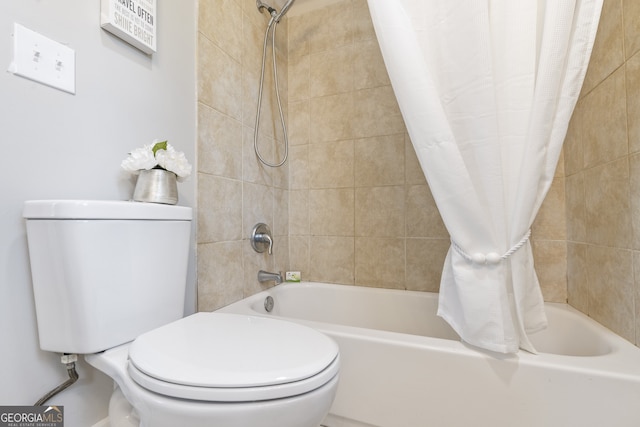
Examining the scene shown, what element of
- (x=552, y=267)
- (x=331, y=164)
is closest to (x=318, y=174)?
(x=331, y=164)

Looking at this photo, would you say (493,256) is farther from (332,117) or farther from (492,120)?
(332,117)

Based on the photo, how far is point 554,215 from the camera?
129 cm

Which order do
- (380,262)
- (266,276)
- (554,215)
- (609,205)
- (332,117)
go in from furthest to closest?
(332,117), (380,262), (266,276), (554,215), (609,205)

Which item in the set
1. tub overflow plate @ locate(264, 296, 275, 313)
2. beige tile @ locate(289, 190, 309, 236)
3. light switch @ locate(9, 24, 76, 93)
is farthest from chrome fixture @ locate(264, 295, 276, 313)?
light switch @ locate(9, 24, 76, 93)

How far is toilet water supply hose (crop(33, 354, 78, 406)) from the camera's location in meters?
0.67

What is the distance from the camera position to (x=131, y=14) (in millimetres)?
858

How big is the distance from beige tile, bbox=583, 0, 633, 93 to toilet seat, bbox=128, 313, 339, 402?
1.17 m

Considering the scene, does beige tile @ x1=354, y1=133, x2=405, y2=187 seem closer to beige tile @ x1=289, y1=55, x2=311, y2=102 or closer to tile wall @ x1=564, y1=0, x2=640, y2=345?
beige tile @ x1=289, y1=55, x2=311, y2=102

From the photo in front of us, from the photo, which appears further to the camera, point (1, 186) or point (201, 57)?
point (201, 57)

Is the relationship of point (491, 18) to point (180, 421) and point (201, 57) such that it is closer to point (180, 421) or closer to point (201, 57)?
point (201, 57)

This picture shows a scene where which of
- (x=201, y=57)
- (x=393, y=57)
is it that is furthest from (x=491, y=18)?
(x=201, y=57)

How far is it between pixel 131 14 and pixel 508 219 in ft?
3.89

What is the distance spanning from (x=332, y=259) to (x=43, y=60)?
1316 millimetres

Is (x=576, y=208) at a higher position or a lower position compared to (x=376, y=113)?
lower
